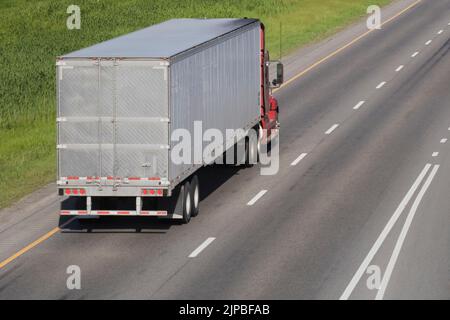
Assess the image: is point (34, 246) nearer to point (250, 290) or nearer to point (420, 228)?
point (250, 290)

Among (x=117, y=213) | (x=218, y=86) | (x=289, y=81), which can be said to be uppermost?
(x=218, y=86)

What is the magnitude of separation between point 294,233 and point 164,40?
18.2 feet

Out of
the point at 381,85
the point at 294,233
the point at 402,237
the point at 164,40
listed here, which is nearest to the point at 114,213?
the point at 294,233

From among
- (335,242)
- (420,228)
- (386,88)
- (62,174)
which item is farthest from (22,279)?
(386,88)

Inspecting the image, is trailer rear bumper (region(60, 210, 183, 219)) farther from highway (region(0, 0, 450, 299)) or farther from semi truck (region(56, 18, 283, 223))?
highway (region(0, 0, 450, 299))

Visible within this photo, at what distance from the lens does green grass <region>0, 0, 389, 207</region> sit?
3465 cm

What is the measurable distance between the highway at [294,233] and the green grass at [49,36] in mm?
4336

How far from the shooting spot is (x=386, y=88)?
45.7 metres

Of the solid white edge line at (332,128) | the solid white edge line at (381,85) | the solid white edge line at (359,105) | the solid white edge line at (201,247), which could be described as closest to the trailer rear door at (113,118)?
the solid white edge line at (201,247)

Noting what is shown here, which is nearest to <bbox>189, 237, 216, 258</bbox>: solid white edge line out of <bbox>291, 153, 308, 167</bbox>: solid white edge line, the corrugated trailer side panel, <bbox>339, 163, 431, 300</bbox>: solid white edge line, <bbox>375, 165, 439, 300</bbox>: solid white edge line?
the corrugated trailer side panel

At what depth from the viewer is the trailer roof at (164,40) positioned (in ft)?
81.5

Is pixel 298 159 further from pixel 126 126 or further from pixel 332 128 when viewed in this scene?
pixel 126 126

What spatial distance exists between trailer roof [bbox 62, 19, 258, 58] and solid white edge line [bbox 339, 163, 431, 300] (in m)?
5.63

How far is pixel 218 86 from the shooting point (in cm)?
2814
